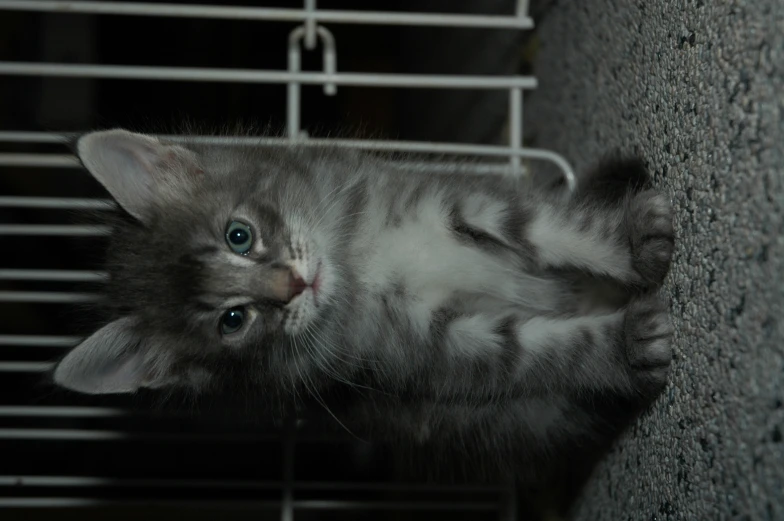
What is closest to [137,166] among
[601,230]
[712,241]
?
[601,230]

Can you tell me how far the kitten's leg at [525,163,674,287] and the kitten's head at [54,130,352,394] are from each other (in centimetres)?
38

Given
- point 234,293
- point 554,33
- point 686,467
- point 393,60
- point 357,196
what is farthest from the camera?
point 393,60

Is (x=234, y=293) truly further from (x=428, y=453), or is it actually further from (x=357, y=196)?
(x=428, y=453)

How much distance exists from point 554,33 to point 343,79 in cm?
60

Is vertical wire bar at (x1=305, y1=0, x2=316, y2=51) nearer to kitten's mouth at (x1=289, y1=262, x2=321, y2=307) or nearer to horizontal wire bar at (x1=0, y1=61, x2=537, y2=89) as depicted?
horizontal wire bar at (x1=0, y1=61, x2=537, y2=89)

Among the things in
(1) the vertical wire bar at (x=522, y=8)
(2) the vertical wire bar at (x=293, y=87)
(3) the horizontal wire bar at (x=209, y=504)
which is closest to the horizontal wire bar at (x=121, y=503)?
(3) the horizontal wire bar at (x=209, y=504)

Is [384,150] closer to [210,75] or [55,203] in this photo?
[210,75]

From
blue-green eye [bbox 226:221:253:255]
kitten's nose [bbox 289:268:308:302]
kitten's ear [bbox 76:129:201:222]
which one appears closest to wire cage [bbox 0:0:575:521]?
kitten's ear [bbox 76:129:201:222]

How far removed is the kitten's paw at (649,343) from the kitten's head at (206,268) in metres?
0.51

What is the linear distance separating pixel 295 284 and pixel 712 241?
64 centimetres

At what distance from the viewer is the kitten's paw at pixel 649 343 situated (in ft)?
3.46

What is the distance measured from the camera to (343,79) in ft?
4.63

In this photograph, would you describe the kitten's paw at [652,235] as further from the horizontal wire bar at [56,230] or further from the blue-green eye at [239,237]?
the horizontal wire bar at [56,230]

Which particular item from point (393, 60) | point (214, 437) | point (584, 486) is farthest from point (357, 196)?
point (393, 60)
